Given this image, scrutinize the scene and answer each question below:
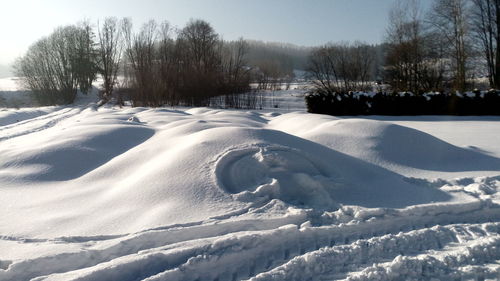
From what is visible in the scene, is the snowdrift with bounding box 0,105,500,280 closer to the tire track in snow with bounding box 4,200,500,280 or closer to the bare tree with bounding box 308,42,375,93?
the tire track in snow with bounding box 4,200,500,280

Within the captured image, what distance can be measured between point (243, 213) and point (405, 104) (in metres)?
13.1

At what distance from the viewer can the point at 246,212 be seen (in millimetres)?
3219

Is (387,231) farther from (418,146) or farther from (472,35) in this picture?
(472,35)

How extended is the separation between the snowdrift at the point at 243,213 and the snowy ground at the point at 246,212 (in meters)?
0.01

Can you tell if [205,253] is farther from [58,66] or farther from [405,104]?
[58,66]

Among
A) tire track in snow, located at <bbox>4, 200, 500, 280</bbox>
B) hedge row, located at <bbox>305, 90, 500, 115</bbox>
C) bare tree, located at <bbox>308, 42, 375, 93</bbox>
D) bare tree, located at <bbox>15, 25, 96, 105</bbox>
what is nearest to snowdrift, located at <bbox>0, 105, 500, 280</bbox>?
tire track in snow, located at <bbox>4, 200, 500, 280</bbox>

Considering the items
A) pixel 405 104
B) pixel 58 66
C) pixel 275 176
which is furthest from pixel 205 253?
pixel 58 66

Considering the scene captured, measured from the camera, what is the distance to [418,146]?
5.88 meters

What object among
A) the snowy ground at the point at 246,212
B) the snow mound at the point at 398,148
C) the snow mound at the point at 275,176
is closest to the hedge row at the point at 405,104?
the snow mound at the point at 398,148

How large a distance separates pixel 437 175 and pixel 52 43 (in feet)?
148

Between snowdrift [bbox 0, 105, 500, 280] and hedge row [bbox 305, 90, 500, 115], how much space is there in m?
9.00

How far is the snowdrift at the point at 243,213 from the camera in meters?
2.48

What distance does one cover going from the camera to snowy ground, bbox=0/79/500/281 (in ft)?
8.13

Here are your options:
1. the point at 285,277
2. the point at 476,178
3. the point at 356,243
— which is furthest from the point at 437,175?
the point at 285,277
